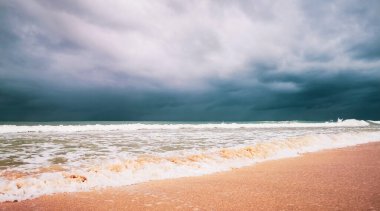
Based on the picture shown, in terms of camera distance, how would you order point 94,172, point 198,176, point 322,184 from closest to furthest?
point 322,184 → point 94,172 → point 198,176

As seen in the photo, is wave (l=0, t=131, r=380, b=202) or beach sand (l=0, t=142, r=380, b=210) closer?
beach sand (l=0, t=142, r=380, b=210)

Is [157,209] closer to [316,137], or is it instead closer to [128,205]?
[128,205]

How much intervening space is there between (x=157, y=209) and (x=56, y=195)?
95.3 inches

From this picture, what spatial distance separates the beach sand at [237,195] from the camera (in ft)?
15.9

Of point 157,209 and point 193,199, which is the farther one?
point 193,199

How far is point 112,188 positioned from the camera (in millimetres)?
6527

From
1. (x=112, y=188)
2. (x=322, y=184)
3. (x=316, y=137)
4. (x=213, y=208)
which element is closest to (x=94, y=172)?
(x=112, y=188)

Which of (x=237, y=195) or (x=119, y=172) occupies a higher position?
(x=119, y=172)

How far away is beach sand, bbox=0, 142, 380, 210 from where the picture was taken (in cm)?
486

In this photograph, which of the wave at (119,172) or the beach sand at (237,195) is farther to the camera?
the wave at (119,172)

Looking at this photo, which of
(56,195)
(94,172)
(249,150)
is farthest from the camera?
(249,150)

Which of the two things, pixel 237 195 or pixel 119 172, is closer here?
pixel 237 195

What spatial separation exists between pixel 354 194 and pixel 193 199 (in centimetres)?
303

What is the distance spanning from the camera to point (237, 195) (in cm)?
553
